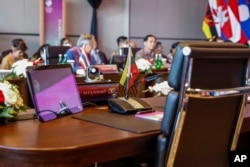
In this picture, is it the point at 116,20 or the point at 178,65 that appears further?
the point at 116,20

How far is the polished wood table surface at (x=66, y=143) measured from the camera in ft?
4.08

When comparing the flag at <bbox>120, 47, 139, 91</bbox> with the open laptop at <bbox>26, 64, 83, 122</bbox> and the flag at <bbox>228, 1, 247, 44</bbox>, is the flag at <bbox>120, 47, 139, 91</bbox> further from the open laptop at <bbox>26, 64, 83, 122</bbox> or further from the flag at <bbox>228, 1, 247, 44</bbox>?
the flag at <bbox>228, 1, 247, 44</bbox>

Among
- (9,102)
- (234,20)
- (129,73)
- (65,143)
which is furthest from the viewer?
(234,20)

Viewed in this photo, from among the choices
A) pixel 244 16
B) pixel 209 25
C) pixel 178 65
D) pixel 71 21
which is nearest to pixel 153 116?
pixel 178 65

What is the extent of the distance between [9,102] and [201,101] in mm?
748

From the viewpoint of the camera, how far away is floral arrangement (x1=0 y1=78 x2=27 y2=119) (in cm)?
161

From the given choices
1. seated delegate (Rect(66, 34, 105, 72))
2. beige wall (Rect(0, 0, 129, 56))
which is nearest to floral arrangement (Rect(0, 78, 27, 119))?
seated delegate (Rect(66, 34, 105, 72))

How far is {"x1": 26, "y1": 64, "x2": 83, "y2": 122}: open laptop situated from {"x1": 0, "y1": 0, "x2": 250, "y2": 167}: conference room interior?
0.05m

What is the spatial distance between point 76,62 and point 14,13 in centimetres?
262

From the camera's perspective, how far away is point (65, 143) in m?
1.30

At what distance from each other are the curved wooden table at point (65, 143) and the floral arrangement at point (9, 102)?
5cm

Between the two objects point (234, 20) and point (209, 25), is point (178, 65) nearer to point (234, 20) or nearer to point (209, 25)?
point (234, 20)

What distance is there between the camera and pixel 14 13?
6926 millimetres

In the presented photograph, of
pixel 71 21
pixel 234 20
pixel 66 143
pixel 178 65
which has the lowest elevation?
pixel 66 143
